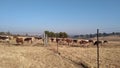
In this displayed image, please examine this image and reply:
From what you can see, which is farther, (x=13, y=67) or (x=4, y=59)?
(x=4, y=59)

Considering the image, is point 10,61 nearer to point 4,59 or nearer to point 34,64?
point 4,59

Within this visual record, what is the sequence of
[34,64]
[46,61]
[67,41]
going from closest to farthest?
[34,64] → [46,61] → [67,41]

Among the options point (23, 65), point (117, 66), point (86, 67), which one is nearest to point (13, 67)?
point (23, 65)

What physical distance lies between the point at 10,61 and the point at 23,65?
4.73 ft

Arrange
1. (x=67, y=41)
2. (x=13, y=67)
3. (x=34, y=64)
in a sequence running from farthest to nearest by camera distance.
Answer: (x=67, y=41), (x=34, y=64), (x=13, y=67)

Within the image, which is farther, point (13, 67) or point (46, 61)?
point (46, 61)

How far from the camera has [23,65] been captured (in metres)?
15.9

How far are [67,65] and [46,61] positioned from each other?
2215mm

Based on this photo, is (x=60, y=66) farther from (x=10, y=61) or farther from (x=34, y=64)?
(x=10, y=61)

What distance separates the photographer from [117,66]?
16.5 meters

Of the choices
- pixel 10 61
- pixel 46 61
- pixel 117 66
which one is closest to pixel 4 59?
pixel 10 61

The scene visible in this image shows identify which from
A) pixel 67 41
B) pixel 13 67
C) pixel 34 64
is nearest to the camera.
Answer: pixel 13 67

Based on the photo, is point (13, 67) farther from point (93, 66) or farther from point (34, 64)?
point (93, 66)

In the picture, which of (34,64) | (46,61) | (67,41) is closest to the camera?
(34,64)
